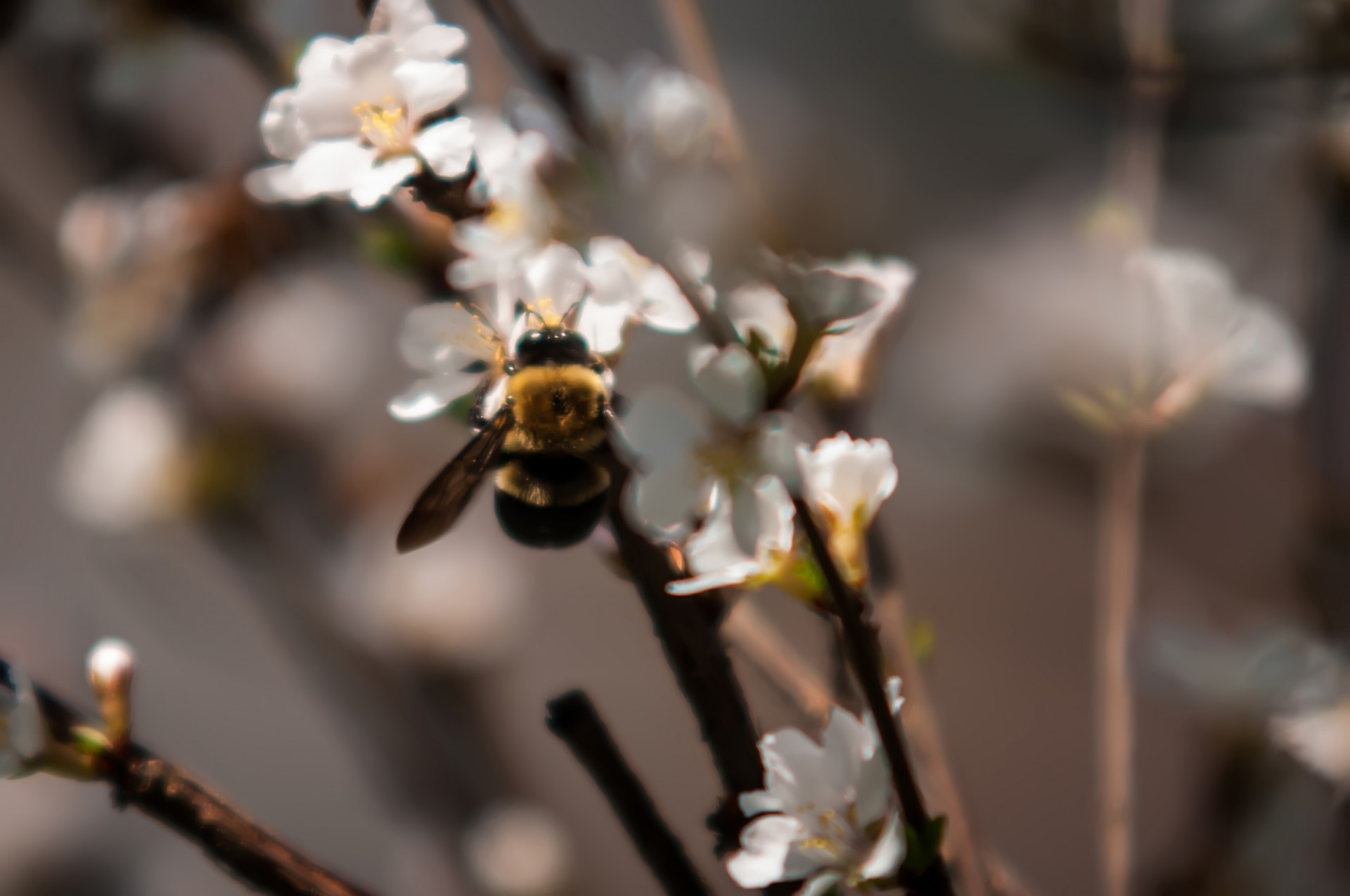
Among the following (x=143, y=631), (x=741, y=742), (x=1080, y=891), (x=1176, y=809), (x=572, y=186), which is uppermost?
(x=572, y=186)

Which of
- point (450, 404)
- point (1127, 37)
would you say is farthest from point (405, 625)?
point (1127, 37)

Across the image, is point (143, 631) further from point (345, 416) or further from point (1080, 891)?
point (1080, 891)

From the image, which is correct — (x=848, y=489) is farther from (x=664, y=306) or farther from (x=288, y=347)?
(x=288, y=347)

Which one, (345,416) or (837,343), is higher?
(837,343)

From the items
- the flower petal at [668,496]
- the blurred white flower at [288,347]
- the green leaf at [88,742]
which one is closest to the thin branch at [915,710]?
the flower petal at [668,496]

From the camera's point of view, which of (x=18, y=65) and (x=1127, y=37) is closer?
(x=1127, y=37)

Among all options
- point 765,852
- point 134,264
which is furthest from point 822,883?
point 134,264
